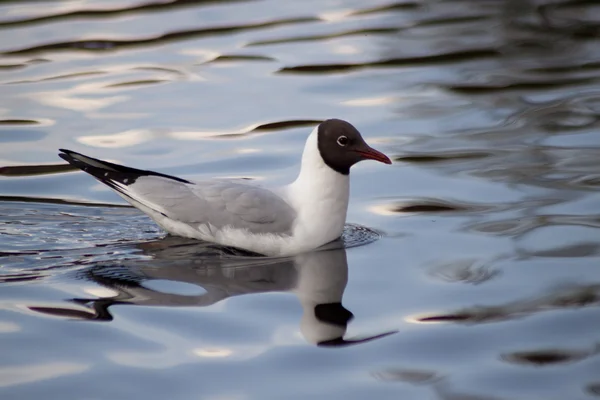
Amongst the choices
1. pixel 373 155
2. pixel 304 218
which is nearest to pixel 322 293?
pixel 304 218

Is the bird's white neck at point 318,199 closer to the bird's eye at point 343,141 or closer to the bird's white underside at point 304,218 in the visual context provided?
the bird's white underside at point 304,218

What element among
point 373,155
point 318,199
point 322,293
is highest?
point 373,155

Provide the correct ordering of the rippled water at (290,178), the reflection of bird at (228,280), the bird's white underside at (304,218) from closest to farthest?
the rippled water at (290,178)
the reflection of bird at (228,280)
the bird's white underside at (304,218)

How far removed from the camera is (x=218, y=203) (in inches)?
305

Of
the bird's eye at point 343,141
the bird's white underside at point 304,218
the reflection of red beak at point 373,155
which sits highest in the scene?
the bird's eye at point 343,141

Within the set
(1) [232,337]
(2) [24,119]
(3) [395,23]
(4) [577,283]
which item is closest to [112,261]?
(1) [232,337]

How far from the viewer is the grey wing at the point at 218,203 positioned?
7641 millimetres

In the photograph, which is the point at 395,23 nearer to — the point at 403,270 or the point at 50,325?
the point at 403,270

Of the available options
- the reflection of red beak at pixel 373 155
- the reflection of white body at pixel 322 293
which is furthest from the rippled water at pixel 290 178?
the reflection of red beak at pixel 373 155

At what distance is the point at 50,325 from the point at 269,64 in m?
6.22

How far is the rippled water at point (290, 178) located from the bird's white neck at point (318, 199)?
21 cm

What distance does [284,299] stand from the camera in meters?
6.79

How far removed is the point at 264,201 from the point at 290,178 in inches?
55.2

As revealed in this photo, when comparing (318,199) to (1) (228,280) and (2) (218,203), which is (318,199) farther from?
(1) (228,280)
